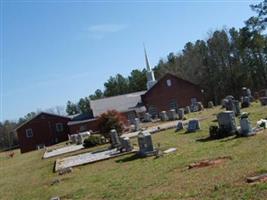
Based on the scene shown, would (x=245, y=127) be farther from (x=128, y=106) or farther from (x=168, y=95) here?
(x=128, y=106)

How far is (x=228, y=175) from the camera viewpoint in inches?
502

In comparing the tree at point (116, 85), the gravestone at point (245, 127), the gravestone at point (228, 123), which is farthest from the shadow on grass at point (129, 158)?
the tree at point (116, 85)

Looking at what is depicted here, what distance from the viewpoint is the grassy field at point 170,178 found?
11.6 m

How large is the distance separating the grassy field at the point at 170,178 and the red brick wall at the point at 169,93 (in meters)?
46.9

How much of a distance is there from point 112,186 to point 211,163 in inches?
127

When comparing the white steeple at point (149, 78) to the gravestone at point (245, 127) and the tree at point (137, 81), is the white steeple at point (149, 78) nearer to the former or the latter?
the tree at point (137, 81)

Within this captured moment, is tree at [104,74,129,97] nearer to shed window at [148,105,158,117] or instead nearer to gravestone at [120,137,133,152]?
shed window at [148,105,158,117]

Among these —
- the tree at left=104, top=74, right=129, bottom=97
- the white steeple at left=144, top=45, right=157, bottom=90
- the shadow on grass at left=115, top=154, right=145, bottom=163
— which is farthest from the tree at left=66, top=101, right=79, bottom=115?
the shadow on grass at left=115, top=154, right=145, bottom=163

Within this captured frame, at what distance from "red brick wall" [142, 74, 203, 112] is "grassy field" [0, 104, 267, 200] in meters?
46.9

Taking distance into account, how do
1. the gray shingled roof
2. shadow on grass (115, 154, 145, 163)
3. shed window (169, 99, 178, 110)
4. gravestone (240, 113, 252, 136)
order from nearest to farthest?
gravestone (240, 113, 252, 136) → shadow on grass (115, 154, 145, 163) → the gray shingled roof → shed window (169, 99, 178, 110)

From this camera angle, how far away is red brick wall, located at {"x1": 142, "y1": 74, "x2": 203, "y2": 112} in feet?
232

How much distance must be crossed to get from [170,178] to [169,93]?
2226 inches

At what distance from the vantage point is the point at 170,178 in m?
14.6

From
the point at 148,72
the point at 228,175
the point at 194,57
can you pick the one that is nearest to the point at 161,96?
the point at 148,72
